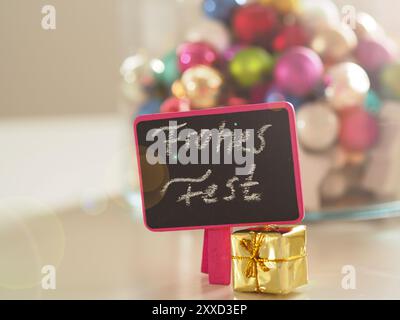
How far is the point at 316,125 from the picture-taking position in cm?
95

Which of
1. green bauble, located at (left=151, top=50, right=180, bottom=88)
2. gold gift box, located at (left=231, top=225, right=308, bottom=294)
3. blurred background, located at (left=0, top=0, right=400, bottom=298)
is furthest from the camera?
green bauble, located at (left=151, top=50, right=180, bottom=88)

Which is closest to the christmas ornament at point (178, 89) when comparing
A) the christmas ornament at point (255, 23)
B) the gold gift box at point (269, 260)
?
the christmas ornament at point (255, 23)

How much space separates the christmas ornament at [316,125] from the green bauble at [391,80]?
102 mm

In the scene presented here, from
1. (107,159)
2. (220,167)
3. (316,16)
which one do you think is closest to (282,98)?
(316,16)

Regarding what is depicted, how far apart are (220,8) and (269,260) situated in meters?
0.50

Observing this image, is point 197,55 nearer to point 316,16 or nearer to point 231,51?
point 231,51

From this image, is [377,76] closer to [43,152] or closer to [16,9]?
[43,152]

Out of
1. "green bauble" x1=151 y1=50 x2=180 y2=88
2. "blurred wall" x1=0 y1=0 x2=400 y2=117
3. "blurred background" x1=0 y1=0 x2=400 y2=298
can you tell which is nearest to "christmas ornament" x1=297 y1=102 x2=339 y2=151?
"blurred background" x1=0 y1=0 x2=400 y2=298

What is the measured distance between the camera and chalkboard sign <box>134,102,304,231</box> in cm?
72

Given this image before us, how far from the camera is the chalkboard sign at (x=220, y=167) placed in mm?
716

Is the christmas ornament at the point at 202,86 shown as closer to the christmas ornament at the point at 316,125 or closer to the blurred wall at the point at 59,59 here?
the christmas ornament at the point at 316,125

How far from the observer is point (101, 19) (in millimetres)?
1772

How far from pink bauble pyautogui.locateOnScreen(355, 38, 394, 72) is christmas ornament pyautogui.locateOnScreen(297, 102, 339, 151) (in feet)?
0.34

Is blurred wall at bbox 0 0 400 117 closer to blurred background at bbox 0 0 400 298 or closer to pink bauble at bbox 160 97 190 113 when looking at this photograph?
blurred background at bbox 0 0 400 298
